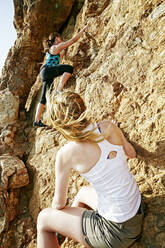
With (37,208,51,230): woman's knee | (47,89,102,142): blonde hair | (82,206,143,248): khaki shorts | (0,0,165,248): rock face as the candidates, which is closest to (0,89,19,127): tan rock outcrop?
(0,0,165,248): rock face

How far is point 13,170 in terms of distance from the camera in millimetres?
4398

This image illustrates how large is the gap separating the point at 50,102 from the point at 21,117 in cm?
518

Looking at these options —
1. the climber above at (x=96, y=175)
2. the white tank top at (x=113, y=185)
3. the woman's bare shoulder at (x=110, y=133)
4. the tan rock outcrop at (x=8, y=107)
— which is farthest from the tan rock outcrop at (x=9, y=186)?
the woman's bare shoulder at (x=110, y=133)

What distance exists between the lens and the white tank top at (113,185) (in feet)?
5.38

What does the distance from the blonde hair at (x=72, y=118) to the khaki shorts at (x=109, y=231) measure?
2.76 ft

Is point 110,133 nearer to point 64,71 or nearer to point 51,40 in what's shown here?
point 64,71

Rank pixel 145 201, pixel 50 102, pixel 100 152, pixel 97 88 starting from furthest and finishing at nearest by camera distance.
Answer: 1. pixel 97 88
2. pixel 145 201
3. pixel 50 102
4. pixel 100 152

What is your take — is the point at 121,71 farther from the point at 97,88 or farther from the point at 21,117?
the point at 21,117

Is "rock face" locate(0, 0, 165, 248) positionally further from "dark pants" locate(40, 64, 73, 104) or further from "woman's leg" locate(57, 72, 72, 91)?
"dark pants" locate(40, 64, 73, 104)

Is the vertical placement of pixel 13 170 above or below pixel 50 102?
below

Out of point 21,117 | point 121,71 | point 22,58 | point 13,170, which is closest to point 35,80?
point 22,58

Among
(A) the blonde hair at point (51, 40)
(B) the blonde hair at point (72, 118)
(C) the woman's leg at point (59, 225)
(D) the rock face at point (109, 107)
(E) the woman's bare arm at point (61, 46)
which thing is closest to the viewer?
(B) the blonde hair at point (72, 118)

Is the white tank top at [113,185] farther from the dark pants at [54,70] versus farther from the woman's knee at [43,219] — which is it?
the dark pants at [54,70]

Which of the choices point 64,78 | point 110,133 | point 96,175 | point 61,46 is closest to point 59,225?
point 96,175
